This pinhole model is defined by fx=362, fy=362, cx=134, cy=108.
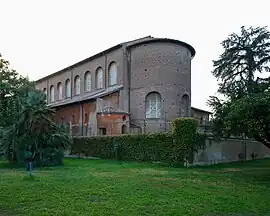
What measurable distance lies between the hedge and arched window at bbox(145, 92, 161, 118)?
8.85m

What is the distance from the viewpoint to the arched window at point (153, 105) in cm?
3819

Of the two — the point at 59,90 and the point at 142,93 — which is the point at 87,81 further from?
the point at 142,93

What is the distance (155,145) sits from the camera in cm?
2562

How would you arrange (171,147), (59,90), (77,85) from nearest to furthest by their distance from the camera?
1. (171,147)
2. (77,85)
3. (59,90)

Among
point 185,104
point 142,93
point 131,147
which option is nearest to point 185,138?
point 131,147

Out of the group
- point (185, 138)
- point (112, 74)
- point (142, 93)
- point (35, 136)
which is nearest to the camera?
point (35, 136)

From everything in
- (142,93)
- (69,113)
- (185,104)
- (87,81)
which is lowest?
(69,113)

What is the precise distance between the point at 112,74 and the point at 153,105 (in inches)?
282

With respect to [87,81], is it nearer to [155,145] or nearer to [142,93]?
[142,93]

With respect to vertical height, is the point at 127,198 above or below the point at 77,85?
below

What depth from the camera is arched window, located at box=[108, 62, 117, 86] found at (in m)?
41.9

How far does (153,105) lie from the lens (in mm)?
38531

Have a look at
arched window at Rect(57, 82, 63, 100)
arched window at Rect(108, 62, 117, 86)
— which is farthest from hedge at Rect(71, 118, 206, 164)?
arched window at Rect(57, 82, 63, 100)

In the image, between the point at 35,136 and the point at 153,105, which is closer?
the point at 35,136
